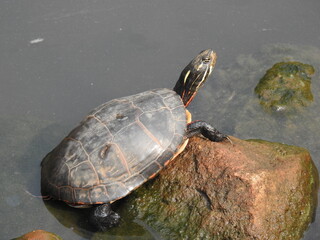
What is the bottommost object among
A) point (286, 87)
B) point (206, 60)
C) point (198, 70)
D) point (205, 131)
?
point (286, 87)

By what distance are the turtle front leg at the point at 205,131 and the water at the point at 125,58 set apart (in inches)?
41.6

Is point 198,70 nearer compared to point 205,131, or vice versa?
point 205,131

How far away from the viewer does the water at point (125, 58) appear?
5867 mm

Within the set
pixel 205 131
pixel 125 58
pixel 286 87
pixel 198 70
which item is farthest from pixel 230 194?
pixel 125 58

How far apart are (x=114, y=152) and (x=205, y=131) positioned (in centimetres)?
117

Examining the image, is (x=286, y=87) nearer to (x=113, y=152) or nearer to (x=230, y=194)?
(x=230, y=194)

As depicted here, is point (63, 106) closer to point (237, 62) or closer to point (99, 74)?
point (99, 74)

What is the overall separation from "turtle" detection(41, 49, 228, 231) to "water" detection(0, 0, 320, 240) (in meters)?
0.86

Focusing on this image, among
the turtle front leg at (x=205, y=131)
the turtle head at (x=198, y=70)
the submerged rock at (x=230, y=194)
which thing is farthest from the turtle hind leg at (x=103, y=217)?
the turtle head at (x=198, y=70)

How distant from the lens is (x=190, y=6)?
746cm

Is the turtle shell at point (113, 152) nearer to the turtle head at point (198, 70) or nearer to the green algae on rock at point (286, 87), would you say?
the turtle head at point (198, 70)

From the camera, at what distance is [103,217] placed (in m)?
4.51

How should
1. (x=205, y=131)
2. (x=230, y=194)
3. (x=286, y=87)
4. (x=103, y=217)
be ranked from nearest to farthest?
(x=230, y=194), (x=103, y=217), (x=205, y=131), (x=286, y=87)

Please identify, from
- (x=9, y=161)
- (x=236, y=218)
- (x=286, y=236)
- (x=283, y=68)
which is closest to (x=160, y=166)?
(x=236, y=218)
